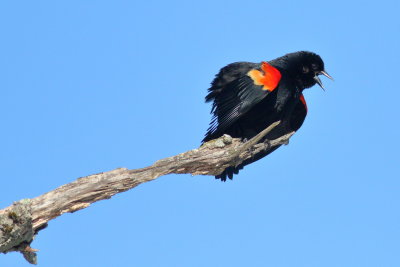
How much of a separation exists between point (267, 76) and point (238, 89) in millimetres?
374

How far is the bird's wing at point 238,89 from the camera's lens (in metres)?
8.03

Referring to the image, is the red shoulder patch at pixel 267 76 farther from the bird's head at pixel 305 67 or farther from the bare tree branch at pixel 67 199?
the bare tree branch at pixel 67 199

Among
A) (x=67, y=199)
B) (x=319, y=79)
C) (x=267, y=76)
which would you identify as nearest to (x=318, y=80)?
(x=319, y=79)

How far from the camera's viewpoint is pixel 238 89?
823 centimetres

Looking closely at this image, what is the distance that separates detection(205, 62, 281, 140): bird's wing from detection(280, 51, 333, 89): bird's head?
383 mm

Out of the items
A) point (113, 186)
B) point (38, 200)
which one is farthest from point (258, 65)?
point (38, 200)

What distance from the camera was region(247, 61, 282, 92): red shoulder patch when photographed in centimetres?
808

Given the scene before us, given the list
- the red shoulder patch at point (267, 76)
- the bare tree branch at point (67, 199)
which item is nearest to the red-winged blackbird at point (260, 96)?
the red shoulder patch at point (267, 76)

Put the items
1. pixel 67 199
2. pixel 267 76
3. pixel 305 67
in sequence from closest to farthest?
1. pixel 67 199
2. pixel 267 76
3. pixel 305 67

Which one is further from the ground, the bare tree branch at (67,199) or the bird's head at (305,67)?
the bird's head at (305,67)

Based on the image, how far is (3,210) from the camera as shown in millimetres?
5891

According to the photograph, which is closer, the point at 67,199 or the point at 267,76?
the point at 67,199

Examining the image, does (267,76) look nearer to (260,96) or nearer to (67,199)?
(260,96)

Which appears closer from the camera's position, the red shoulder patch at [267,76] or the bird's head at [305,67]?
the red shoulder patch at [267,76]
